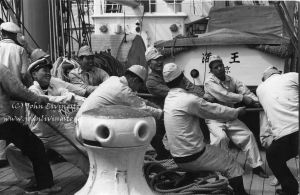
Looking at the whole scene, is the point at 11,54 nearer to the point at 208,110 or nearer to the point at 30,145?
the point at 30,145

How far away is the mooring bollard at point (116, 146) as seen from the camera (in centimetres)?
412

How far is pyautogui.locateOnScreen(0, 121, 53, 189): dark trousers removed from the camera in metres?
5.59

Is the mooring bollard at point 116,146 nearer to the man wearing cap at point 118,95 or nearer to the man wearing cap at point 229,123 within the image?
the man wearing cap at point 118,95

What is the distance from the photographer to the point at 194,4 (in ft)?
51.7

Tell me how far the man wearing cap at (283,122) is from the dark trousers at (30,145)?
96.2 inches

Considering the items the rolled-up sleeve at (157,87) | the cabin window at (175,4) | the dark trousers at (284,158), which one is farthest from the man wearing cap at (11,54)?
the cabin window at (175,4)

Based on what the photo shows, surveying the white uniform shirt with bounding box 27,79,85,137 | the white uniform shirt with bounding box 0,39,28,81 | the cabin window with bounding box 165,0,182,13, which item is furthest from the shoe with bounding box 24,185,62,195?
the cabin window with bounding box 165,0,182,13

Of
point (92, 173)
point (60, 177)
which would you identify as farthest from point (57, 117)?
point (92, 173)

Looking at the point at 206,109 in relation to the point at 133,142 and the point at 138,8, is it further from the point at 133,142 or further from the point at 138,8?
the point at 138,8

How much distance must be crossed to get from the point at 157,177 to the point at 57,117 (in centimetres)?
133

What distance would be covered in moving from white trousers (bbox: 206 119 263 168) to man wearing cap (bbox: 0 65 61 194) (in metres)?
2.20

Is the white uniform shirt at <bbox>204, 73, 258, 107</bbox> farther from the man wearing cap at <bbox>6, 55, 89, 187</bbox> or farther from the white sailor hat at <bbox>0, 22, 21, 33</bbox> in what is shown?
the white sailor hat at <bbox>0, 22, 21, 33</bbox>

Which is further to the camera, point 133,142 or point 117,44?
point 117,44

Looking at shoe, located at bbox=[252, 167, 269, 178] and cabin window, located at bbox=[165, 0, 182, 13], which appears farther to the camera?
cabin window, located at bbox=[165, 0, 182, 13]
